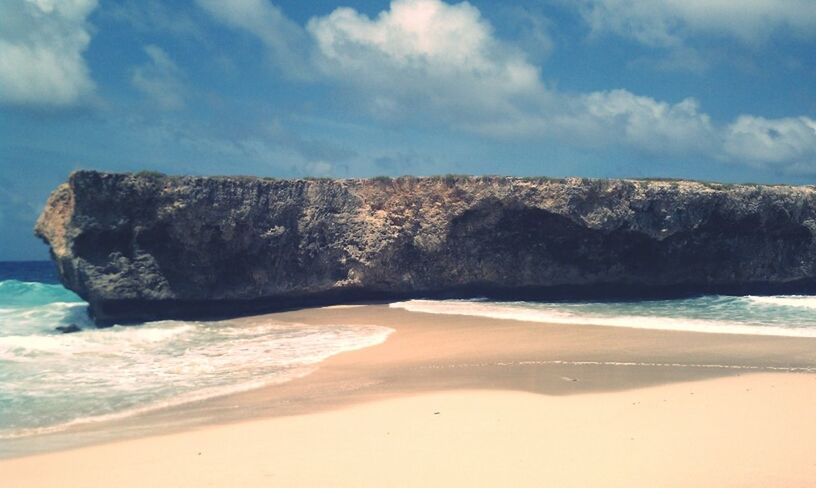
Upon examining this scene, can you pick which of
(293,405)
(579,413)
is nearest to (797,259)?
(579,413)

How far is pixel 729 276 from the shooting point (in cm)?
2059

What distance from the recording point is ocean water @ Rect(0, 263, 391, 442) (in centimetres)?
804

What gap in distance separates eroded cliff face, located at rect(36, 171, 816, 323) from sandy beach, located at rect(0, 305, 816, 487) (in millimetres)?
8212

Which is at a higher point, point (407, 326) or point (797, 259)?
point (797, 259)

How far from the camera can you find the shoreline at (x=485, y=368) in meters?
7.31

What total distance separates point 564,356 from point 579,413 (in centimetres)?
382

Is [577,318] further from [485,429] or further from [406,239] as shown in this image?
[485,429]

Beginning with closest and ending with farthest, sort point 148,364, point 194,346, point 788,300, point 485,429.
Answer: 1. point 485,429
2. point 148,364
3. point 194,346
4. point 788,300

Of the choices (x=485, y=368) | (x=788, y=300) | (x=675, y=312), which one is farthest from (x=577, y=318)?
(x=788, y=300)

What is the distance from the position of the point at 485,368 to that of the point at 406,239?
31.6ft

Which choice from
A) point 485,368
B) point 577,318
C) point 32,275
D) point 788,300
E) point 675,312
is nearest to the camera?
point 485,368

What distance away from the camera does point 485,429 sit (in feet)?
20.3

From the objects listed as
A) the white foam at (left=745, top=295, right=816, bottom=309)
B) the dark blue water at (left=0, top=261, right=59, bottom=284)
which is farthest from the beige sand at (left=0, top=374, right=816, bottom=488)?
the dark blue water at (left=0, top=261, right=59, bottom=284)

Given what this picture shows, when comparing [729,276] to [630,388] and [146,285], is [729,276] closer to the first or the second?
[630,388]
